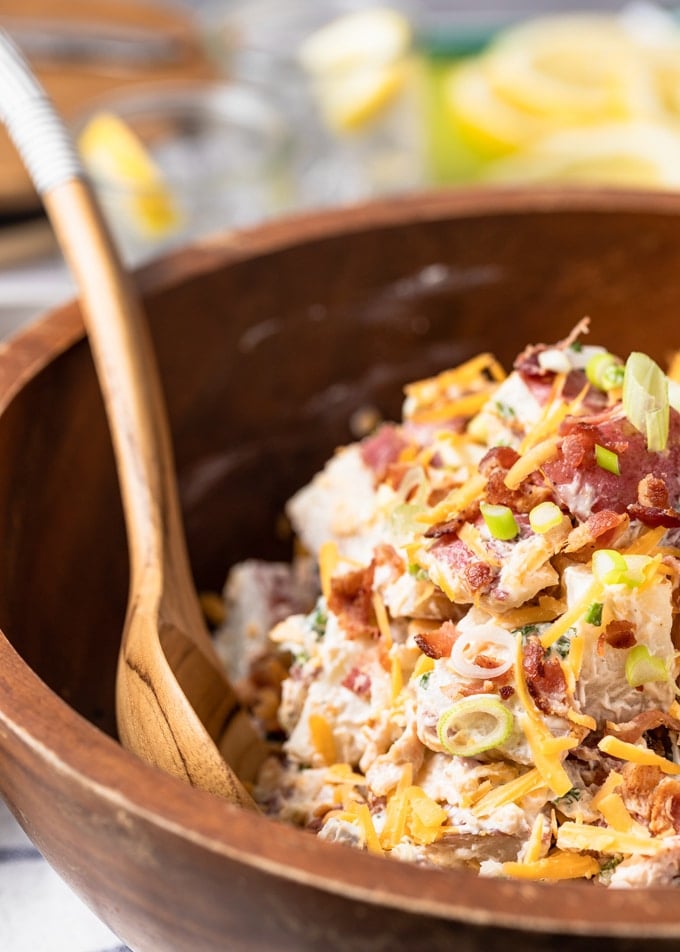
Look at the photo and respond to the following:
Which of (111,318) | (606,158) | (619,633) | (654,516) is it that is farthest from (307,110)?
Answer: (619,633)

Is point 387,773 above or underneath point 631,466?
underneath

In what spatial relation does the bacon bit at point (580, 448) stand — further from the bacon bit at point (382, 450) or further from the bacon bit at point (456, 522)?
the bacon bit at point (382, 450)

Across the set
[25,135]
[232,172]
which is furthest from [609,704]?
[232,172]

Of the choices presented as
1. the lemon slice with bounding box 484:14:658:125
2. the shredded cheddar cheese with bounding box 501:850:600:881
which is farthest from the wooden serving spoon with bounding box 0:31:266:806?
the lemon slice with bounding box 484:14:658:125

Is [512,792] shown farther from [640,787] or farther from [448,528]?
[448,528]

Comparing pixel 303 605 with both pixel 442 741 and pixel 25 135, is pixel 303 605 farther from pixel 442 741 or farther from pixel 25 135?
pixel 25 135

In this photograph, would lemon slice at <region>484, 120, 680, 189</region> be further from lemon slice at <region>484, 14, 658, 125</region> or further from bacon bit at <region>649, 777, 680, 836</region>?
bacon bit at <region>649, 777, 680, 836</region>
